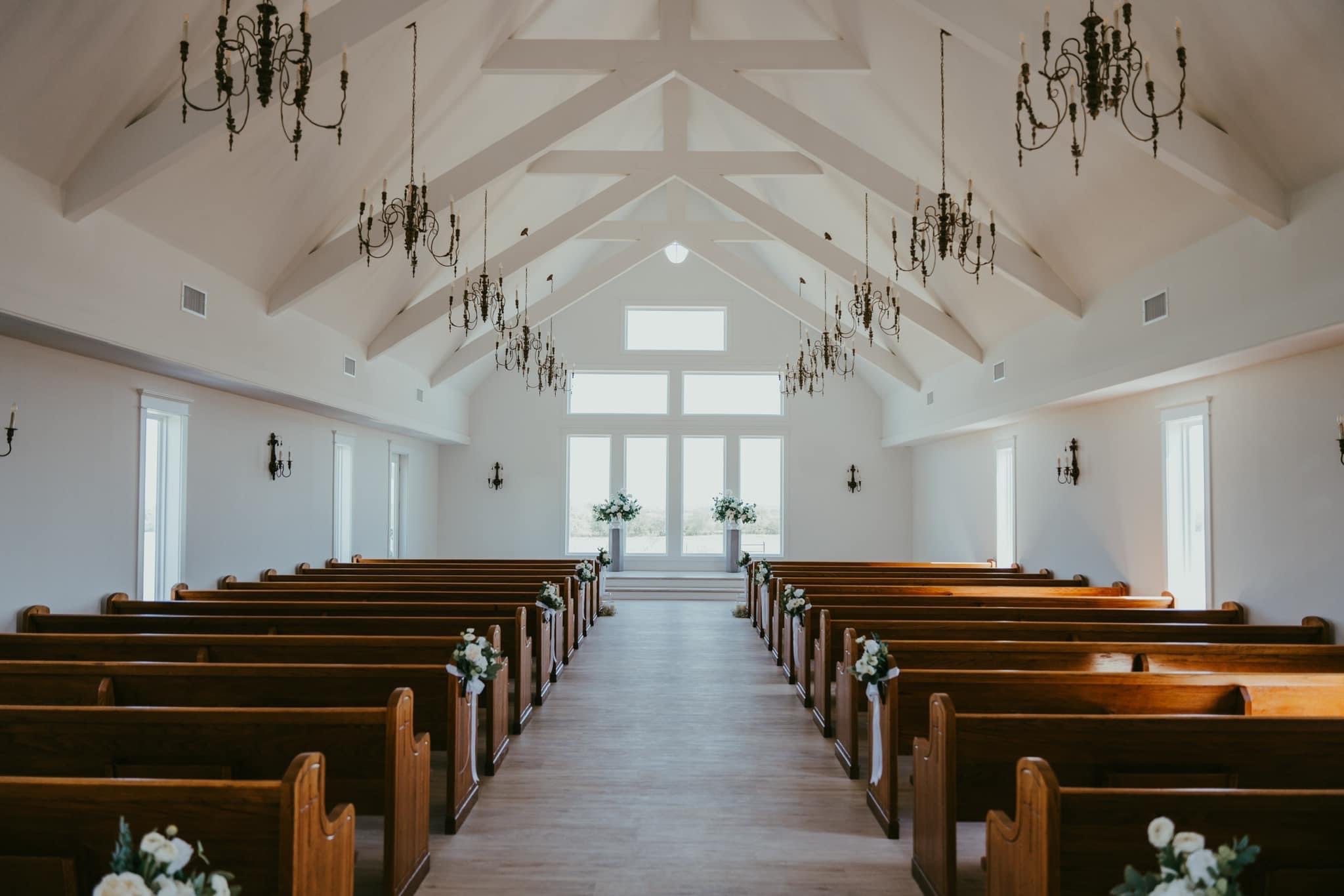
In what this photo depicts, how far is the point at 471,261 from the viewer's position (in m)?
10.2

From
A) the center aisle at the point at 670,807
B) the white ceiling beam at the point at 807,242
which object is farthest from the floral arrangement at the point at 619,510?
the center aisle at the point at 670,807

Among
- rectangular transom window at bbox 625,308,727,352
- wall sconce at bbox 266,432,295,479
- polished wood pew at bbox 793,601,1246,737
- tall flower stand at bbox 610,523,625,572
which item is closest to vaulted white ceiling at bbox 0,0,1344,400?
wall sconce at bbox 266,432,295,479

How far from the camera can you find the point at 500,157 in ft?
23.8

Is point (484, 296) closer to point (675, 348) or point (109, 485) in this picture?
point (109, 485)

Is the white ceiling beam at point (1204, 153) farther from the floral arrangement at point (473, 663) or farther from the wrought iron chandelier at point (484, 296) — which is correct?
the floral arrangement at point (473, 663)

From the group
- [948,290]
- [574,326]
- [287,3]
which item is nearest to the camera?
[287,3]

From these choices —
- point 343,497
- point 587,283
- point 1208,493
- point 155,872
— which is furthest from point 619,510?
point 155,872

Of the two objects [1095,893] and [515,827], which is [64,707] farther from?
[1095,893]

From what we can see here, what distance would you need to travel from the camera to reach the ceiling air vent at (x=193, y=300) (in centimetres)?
617

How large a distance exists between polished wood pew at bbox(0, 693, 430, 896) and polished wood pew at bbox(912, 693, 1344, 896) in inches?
74.9

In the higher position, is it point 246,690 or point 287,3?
point 287,3

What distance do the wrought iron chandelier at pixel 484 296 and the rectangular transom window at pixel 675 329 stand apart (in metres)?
2.99

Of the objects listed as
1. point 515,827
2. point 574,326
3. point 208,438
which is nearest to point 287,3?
point 208,438

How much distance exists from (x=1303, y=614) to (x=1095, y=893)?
161 inches
